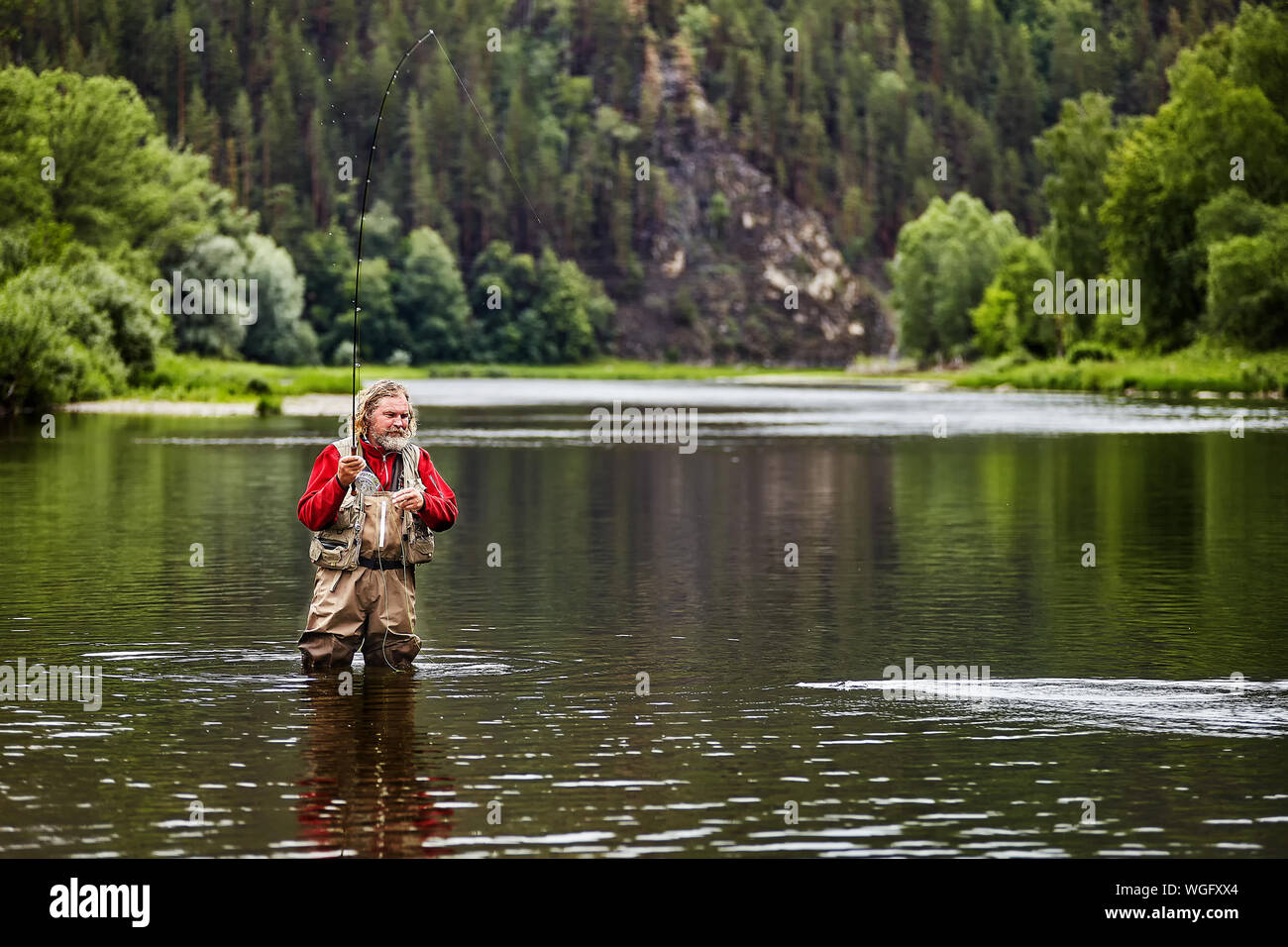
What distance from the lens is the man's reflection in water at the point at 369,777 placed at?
10.8m

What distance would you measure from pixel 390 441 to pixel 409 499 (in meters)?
0.53

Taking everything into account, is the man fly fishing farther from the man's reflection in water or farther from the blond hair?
the man's reflection in water

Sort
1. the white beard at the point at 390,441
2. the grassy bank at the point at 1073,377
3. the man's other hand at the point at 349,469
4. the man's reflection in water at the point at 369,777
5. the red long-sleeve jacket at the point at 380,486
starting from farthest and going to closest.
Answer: the grassy bank at the point at 1073,377 < the white beard at the point at 390,441 < the red long-sleeve jacket at the point at 380,486 < the man's other hand at the point at 349,469 < the man's reflection in water at the point at 369,777

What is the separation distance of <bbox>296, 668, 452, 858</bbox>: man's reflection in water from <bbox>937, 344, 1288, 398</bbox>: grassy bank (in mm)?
86621

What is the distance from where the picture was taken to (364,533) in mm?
15344

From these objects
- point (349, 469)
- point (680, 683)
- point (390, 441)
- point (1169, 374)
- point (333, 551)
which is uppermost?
point (390, 441)

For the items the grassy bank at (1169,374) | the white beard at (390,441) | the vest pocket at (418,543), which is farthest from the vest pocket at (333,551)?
the grassy bank at (1169,374)

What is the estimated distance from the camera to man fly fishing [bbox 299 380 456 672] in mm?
15297

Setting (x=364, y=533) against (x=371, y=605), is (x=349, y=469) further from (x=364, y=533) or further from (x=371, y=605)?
(x=371, y=605)

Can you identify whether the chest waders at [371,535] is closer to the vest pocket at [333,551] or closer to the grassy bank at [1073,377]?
the vest pocket at [333,551]

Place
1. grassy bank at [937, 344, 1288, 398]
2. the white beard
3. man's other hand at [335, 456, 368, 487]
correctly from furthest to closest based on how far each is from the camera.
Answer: grassy bank at [937, 344, 1288, 398]
the white beard
man's other hand at [335, 456, 368, 487]

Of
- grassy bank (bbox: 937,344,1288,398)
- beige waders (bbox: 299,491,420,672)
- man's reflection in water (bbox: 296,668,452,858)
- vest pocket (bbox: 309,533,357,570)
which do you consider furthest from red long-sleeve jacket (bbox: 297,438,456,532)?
grassy bank (bbox: 937,344,1288,398)

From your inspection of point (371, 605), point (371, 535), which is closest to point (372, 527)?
point (371, 535)
